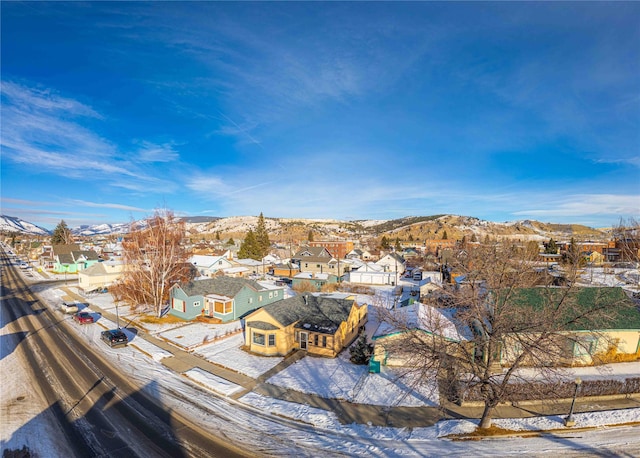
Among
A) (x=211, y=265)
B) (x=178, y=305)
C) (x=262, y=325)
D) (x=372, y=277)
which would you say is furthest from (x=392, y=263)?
(x=262, y=325)

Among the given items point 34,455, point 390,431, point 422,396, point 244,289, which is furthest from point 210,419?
point 244,289

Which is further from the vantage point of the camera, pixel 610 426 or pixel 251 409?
pixel 251 409

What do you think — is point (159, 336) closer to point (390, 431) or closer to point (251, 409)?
point (251, 409)

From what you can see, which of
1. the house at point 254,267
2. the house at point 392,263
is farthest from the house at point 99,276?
the house at point 392,263

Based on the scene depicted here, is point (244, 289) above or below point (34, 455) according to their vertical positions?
above

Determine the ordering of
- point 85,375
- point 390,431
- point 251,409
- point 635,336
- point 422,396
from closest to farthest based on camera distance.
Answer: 1. point 390,431
2. point 251,409
3. point 422,396
4. point 85,375
5. point 635,336

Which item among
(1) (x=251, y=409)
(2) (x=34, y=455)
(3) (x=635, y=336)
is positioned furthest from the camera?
(3) (x=635, y=336)

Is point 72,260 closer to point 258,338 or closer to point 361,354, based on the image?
point 258,338
